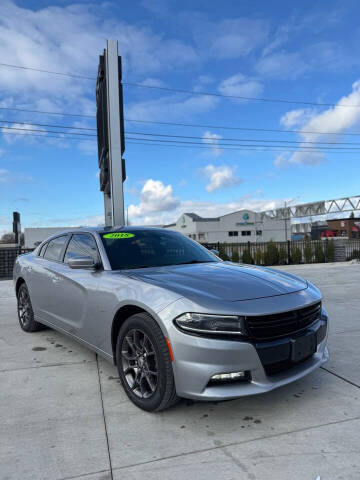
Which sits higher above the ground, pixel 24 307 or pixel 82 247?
pixel 82 247

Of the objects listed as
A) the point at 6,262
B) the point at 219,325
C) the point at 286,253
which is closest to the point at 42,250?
the point at 219,325

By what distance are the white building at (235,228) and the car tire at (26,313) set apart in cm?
6152

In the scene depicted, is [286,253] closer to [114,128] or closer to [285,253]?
[285,253]

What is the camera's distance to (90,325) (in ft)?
11.2

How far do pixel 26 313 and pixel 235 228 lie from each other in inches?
2589

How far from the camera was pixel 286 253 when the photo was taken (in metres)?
18.7

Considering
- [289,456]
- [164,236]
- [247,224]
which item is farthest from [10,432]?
[247,224]

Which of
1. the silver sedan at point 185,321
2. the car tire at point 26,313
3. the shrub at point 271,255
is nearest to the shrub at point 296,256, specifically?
the shrub at point 271,255

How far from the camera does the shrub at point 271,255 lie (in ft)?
59.6

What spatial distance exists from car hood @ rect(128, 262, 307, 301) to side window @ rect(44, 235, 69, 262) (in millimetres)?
1554

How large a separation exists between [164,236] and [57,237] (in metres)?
1.55

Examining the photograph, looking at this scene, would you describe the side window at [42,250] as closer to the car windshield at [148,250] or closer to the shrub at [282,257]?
the car windshield at [148,250]

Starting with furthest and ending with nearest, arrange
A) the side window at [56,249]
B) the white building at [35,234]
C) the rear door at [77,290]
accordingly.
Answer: the white building at [35,234] < the side window at [56,249] < the rear door at [77,290]

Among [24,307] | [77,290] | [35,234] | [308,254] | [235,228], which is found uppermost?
[235,228]
